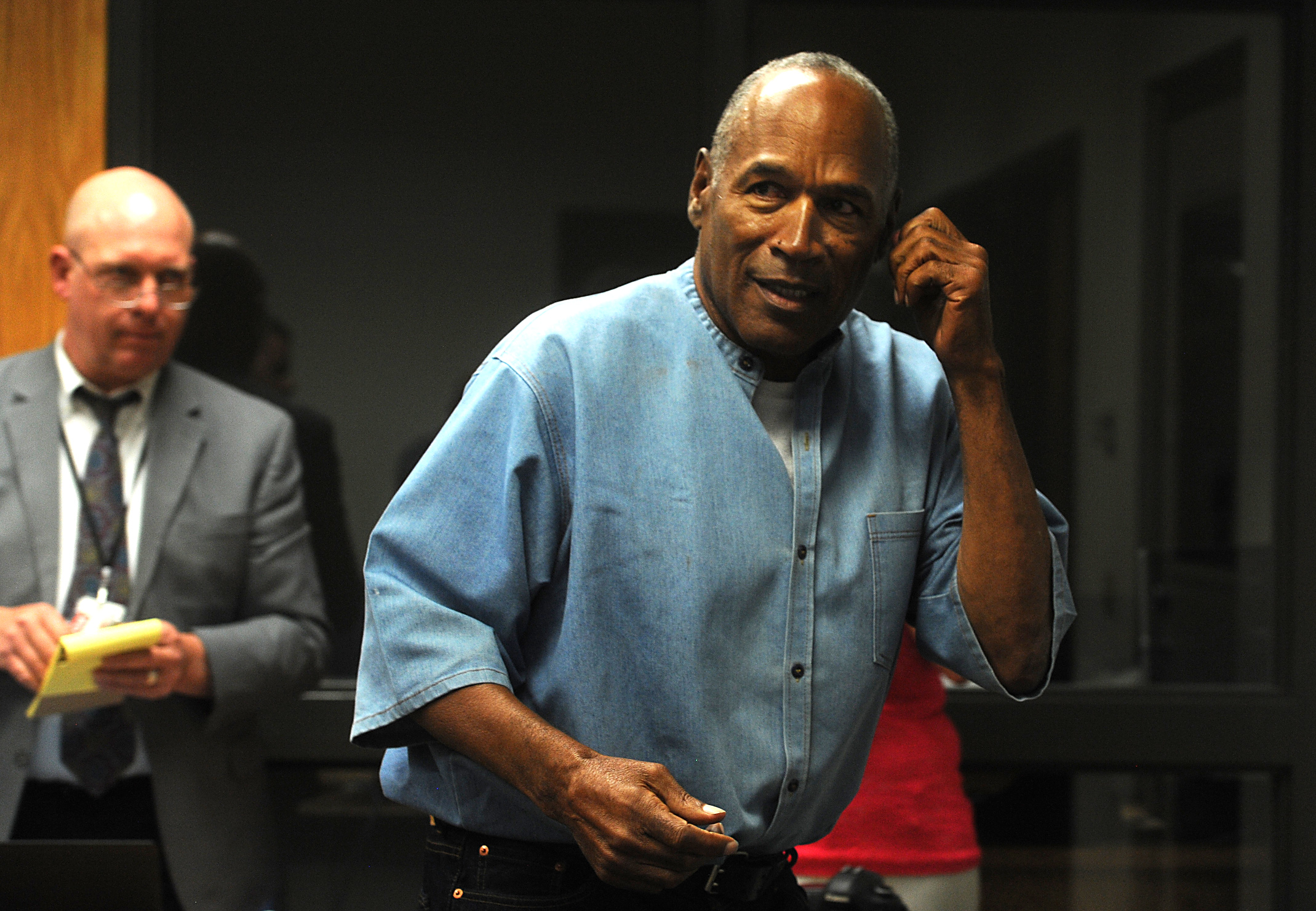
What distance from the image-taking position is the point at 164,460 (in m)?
2.56

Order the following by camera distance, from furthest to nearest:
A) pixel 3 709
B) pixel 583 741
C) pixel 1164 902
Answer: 1. pixel 1164 902
2. pixel 3 709
3. pixel 583 741

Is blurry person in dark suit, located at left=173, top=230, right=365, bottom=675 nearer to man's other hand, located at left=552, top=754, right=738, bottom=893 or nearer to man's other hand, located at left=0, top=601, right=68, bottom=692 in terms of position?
man's other hand, located at left=0, top=601, right=68, bottom=692

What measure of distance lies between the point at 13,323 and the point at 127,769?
4.01 ft

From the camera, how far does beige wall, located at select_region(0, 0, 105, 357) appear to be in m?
3.08

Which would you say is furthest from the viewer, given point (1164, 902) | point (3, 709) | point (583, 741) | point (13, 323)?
point (1164, 902)

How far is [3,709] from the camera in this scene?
8.04 feet

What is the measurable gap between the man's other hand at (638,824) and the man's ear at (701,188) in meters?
0.67

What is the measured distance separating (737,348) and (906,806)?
1.08m

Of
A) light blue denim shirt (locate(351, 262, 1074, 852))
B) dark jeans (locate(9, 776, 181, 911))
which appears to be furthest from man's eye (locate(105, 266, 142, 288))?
light blue denim shirt (locate(351, 262, 1074, 852))

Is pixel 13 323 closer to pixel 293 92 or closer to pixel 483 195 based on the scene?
pixel 293 92

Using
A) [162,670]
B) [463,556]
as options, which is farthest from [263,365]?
[463,556]

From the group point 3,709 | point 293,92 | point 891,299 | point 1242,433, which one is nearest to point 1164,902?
point 1242,433

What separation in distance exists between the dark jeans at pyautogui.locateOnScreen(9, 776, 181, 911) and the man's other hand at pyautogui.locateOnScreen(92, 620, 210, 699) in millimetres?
210

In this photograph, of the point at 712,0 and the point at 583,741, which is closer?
the point at 583,741
